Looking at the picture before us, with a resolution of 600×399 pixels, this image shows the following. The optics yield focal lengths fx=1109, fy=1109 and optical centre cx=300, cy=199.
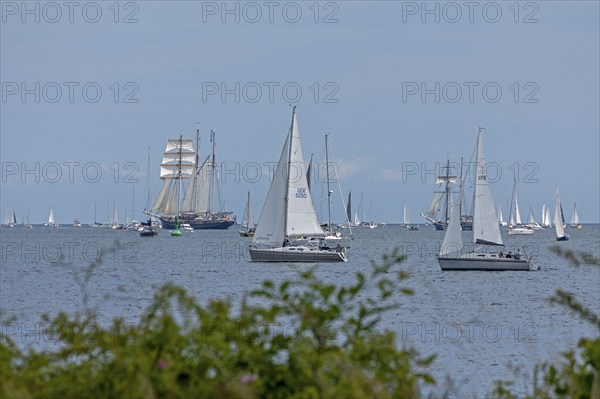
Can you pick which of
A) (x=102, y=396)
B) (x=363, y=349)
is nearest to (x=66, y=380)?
(x=102, y=396)

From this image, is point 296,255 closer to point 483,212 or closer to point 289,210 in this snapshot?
point 289,210

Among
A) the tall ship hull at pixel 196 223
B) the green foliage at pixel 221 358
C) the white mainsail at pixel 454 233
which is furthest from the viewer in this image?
the tall ship hull at pixel 196 223

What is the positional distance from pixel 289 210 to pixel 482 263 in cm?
1108

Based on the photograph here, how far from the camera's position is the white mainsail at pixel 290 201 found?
199 ft

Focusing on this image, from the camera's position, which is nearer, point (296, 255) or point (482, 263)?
point (482, 263)

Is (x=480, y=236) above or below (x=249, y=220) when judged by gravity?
below

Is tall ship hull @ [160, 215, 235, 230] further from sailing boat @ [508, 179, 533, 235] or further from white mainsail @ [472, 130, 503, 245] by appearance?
white mainsail @ [472, 130, 503, 245]

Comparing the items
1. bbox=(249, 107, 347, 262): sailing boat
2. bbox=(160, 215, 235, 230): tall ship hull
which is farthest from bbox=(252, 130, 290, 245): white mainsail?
bbox=(160, 215, 235, 230): tall ship hull

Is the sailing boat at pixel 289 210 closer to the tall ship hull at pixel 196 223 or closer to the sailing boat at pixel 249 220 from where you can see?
the sailing boat at pixel 249 220

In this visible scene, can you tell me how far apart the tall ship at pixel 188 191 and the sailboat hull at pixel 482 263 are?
357 feet

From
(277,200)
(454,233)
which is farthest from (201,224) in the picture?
(454,233)

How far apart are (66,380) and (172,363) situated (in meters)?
0.66

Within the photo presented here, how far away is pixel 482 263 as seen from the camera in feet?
185

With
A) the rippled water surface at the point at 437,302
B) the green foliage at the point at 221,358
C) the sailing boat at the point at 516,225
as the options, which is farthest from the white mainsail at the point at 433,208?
the green foliage at the point at 221,358
